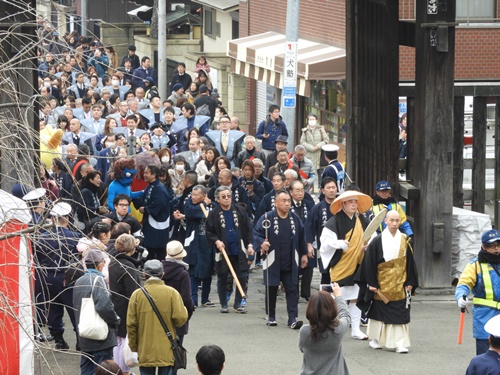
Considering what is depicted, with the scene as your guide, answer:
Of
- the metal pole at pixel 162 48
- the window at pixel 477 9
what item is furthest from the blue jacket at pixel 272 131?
the metal pole at pixel 162 48

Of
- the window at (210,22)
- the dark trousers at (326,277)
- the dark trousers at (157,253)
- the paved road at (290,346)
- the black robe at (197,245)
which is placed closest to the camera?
the paved road at (290,346)

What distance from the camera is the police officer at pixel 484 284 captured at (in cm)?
1070

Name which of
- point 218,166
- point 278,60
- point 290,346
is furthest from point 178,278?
point 278,60

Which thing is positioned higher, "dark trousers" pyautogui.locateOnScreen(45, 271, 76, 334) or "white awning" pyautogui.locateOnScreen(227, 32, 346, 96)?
"white awning" pyautogui.locateOnScreen(227, 32, 346, 96)

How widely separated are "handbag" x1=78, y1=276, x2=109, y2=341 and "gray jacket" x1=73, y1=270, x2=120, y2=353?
40 millimetres

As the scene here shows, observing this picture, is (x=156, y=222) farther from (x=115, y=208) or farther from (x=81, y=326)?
(x=81, y=326)

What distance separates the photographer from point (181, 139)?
2183 centimetres

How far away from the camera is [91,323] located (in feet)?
34.1

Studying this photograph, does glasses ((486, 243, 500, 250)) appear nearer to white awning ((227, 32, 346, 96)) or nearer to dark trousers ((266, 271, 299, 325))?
dark trousers ((266, 271, 299, 325))

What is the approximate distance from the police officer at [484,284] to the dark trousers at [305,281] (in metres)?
3.94

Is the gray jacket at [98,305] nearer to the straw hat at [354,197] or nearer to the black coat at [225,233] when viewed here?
the straw hat at [354,197]

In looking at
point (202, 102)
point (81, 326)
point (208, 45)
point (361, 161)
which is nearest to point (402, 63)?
point (202, 102)

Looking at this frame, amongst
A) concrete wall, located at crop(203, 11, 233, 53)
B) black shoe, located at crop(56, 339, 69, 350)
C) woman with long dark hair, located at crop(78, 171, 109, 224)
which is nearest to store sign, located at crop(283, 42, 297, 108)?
woman with long dark hair, located at crop(78, 171, 109, 224)

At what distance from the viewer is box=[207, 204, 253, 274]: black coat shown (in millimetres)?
14406
